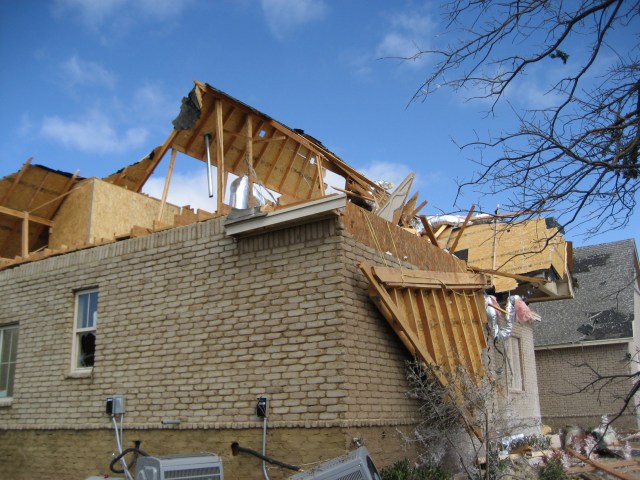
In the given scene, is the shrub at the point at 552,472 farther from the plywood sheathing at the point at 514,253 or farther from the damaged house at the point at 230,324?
the plywood sheathing at the point at 514,253

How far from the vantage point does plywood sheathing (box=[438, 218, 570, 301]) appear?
15.8 meters

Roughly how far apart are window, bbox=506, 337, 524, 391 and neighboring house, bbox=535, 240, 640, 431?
5998 mm

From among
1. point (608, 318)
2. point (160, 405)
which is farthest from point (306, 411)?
point (608, 318)

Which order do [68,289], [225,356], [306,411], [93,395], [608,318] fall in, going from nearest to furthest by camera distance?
[306,411] → [225,356] → [93,395] → [68,289] → [608,318]

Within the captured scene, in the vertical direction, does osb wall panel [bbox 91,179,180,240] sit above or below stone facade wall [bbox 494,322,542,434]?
above

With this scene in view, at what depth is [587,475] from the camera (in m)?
12.4

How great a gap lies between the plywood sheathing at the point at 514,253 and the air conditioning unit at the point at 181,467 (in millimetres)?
8991

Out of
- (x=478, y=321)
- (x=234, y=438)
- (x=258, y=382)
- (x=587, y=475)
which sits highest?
(x=478, y=321)

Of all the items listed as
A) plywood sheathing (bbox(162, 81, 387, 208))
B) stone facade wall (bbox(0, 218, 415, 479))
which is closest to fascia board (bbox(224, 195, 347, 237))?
stone facade wall (bbox(0, 218, 415, 479))

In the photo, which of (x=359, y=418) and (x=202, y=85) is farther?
(x=202, y=85)

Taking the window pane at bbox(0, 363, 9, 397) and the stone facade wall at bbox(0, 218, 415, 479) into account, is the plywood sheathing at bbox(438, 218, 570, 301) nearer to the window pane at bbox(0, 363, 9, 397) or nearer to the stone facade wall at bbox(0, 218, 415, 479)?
the stone facade wall at bbox(0, 218, 415, 479)

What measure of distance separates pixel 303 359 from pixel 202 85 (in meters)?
5.31

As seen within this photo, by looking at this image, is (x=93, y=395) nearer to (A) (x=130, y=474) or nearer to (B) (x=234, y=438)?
(A) (x=130, y=474)

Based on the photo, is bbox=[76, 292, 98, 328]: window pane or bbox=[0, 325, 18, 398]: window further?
bbox=[0, 325, 18, 398]: window
